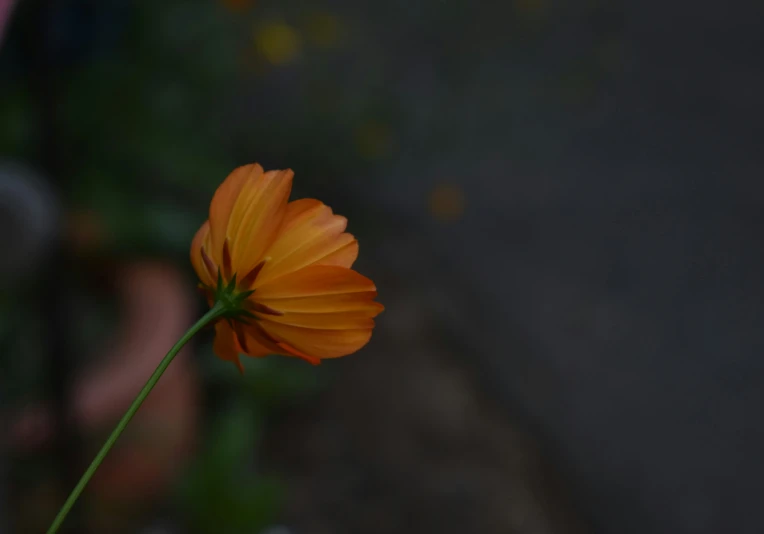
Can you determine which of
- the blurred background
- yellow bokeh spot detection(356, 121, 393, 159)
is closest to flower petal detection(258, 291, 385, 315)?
the blurred background

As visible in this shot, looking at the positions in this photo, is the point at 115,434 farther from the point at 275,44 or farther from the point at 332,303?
the point at 275,44

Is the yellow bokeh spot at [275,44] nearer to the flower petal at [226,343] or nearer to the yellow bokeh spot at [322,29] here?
the yellow bokeh spot at [322,29]

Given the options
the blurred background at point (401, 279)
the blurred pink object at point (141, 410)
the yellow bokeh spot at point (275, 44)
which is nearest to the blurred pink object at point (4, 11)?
the blurred background at point (401, 279)

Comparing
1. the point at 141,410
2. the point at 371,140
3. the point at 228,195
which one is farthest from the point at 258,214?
the point at 371,140

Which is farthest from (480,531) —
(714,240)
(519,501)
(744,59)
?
(744,59)

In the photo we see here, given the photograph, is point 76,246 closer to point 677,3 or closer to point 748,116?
point 748,116

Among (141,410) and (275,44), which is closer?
(141,410)
